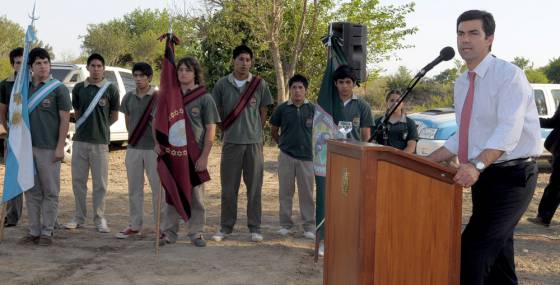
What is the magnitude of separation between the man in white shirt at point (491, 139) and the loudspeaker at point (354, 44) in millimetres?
3635

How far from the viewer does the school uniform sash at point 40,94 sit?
7.20 metres

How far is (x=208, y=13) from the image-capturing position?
22.1 m

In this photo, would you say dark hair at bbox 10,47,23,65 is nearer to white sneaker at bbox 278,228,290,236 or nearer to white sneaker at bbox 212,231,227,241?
white sneaker at bbox 212,231,227,241

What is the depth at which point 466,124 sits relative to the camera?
13.2 ft

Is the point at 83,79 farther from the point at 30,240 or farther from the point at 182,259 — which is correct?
the point at 182,259

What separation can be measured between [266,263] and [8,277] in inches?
88.4

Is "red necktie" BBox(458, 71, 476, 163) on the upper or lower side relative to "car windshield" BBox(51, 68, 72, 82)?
lower

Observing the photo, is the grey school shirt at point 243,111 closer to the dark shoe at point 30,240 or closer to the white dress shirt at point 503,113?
the dark shoe at point 30,240

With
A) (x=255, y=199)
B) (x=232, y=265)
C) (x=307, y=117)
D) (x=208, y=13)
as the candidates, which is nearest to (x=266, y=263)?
(x=232, y=265)

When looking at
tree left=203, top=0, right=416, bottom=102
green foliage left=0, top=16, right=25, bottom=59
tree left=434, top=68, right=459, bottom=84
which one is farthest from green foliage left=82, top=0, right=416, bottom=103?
tree left=434, top=68, right=459, bottom=84

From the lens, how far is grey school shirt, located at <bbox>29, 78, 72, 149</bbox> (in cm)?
719

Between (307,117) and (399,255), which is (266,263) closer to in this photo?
(307,117)

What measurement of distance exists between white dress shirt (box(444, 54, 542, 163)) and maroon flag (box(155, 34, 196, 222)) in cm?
358

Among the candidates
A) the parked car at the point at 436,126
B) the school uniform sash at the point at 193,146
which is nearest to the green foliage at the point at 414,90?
the parked car at the point at 436,126
